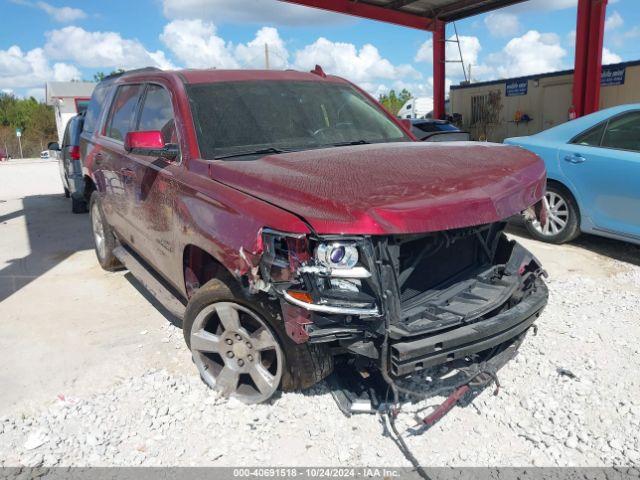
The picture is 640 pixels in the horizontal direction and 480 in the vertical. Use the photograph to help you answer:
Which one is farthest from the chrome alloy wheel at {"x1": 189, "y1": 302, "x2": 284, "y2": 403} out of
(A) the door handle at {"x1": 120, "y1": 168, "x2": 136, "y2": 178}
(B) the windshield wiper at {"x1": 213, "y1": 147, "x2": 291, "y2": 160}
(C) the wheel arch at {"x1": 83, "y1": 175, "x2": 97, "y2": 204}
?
(C) the wheel arch at {"x1": 83, "y1": 175, "x2": 97, "y2": 204}

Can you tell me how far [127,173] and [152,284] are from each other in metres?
0.94

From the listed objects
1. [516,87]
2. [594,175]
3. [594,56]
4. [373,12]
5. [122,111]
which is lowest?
[594,175]

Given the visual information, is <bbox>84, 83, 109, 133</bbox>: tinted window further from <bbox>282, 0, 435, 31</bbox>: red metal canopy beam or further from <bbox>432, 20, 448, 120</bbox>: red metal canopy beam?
<bbox>432, 20, 448, 120</bbox>: red metal canopy beam

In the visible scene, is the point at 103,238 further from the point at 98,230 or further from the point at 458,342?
the point at 458,342

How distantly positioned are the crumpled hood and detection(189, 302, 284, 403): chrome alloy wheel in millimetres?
715

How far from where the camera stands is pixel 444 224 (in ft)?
7.94

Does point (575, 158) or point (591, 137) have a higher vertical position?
point (591, 137)

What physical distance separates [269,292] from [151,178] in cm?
171

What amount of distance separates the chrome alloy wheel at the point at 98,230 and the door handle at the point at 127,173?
54.9 inches

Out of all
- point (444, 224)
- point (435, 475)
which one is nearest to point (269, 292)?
point (444, 224)

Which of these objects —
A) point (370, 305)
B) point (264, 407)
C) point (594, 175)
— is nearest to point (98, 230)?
point (264, 407)

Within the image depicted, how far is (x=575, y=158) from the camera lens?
5.71 m

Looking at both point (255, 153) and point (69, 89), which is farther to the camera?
point (69, 89)

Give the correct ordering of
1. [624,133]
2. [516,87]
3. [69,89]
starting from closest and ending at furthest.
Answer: [624,133]
[516,87]
[69,89]
